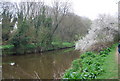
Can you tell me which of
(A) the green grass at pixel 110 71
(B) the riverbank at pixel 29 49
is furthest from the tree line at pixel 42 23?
(A) the green grass at pixel 110 71

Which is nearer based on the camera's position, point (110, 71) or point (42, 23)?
point (110, 71)

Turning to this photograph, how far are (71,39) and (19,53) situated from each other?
48.9ft

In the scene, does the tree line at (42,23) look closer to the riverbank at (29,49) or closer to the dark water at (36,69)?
the riverbank at (29,49)

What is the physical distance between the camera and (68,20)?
3319 cm

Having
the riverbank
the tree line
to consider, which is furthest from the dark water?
the tree line

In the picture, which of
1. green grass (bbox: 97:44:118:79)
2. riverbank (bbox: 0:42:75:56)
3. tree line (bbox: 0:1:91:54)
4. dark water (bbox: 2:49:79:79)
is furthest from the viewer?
tree line (bbox: 0:1:91:54)

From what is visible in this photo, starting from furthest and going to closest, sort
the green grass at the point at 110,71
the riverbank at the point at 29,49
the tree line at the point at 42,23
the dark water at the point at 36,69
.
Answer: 1. the tree line at the point at 42,23
2. the riverbank at the point at 29,49
3. the dark water at the point at 36,69
4. the green grass at the point at 110,71

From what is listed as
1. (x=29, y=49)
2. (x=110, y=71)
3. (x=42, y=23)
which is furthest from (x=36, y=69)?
(x=42, y=23)

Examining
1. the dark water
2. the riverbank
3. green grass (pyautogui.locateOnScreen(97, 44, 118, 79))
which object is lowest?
the riverbank

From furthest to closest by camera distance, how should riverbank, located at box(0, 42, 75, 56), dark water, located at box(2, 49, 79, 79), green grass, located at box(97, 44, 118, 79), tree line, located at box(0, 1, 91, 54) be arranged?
1. tree line, located at box(0, 1, 91, 54)
2. riverbank, located at box(0, 42, 75, 56)
3. dark water, located at box(2, 49, 79, 79)
4. green grass, located at box(97, 44, 118, 79)

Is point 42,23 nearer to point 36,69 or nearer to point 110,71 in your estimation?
point 36,69

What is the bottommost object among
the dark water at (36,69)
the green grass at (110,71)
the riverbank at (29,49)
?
the riverbank at (29,49)

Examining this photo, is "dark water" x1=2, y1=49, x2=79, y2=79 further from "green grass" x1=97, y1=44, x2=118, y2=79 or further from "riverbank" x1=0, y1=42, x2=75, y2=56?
"riverbank" x1=0, y1=42, x2=75, y2=56

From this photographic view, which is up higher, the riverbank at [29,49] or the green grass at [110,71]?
the green grass at [110,71]
